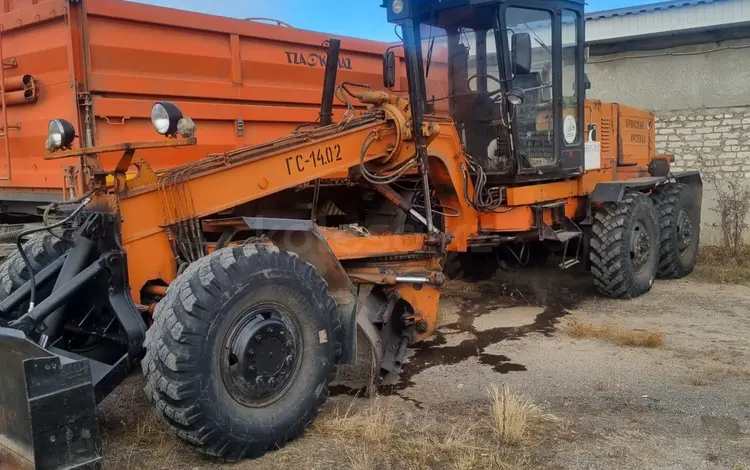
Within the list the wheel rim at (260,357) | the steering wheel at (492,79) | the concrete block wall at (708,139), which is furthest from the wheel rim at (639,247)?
the wheel rim at (260,357)

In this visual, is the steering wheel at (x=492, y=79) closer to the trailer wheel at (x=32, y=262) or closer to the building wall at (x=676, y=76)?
the trailer wheel at (x=32, y=262)

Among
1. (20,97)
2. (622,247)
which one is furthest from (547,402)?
(20,97)

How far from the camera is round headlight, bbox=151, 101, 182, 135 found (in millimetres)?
3697

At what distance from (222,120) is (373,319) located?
8.53 feet

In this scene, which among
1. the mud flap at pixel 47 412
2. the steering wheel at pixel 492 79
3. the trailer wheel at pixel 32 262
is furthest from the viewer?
the steering wheel at pixel 492 79

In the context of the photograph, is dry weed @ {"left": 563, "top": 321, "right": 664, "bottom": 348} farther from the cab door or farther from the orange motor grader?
the cab door

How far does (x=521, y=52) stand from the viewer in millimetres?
5801

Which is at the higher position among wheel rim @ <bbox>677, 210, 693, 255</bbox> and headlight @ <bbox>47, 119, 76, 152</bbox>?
headlight @ <bbox>47, 119, 76, 152</bbox>

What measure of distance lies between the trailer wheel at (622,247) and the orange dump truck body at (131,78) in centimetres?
338

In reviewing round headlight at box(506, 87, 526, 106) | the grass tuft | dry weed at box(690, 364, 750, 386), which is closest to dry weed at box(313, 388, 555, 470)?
dry weed at box(690, 364, 750, 386)

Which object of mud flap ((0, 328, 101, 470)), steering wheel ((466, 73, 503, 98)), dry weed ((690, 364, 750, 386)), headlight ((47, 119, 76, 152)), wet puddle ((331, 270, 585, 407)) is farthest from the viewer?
steering wheel ((466, 73, 503, 98))

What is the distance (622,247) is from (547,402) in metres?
3.36

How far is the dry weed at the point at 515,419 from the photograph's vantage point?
3785mm

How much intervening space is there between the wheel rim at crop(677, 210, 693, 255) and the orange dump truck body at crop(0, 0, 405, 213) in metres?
4.99
